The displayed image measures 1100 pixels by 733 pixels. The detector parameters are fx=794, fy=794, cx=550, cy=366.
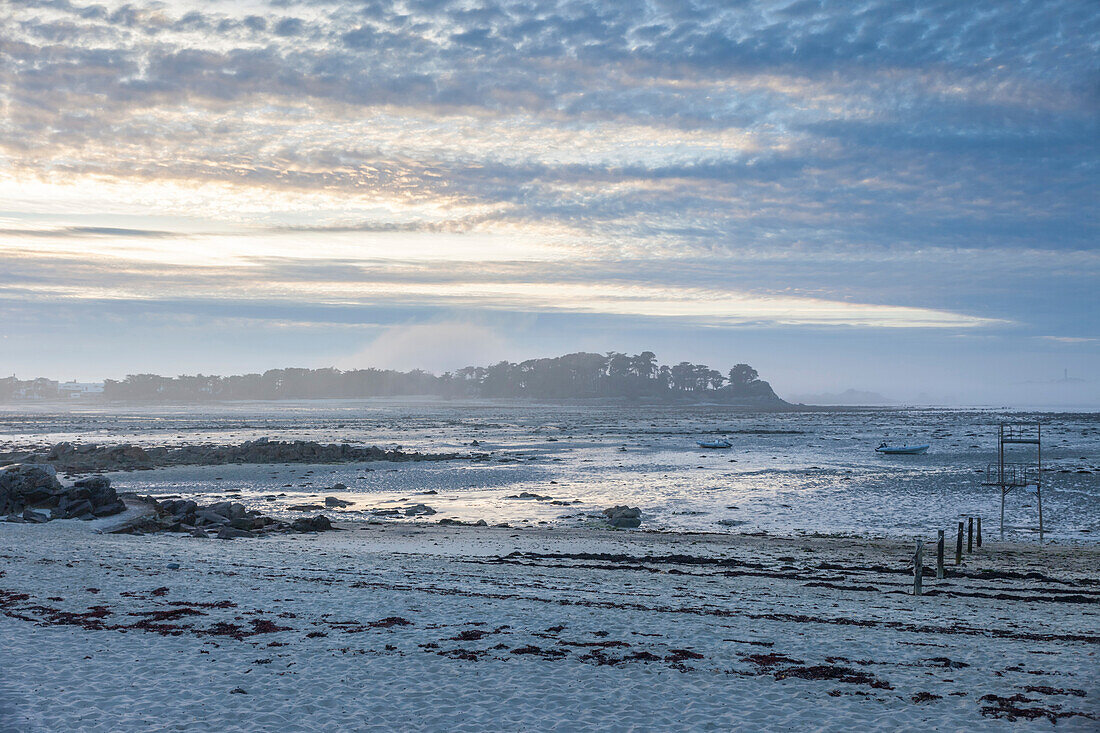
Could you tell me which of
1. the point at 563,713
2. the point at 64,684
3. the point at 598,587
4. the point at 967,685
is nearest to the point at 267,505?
the point at 598,587

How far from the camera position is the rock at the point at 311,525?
25.4 meters

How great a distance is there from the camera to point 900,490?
36.7 metres

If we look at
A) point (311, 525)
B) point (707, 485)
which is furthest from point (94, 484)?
point (707, 485)

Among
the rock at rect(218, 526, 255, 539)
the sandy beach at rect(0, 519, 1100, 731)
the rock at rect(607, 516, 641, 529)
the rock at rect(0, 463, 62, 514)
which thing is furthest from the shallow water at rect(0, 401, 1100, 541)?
the sandy beach at rect(0, 519, 1100, 731)

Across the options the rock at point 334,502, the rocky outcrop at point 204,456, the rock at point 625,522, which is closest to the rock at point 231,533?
the rock at point 334,502

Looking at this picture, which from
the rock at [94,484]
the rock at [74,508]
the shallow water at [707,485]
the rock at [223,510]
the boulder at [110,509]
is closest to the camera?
the rock at [223,510]

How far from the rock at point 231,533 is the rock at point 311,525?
5.41 feet

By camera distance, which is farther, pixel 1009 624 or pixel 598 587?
pixel 598 587

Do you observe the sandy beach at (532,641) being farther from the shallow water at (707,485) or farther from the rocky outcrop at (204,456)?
the rocky outcrop at (204,456)

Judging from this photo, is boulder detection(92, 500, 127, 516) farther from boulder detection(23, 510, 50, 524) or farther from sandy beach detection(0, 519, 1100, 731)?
sandy beach detection(0, 519, 1100, 731)

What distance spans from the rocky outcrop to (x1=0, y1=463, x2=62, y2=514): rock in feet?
58.7

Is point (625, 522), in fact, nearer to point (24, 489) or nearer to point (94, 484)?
point (94, 484)

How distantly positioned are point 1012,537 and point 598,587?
16330mm

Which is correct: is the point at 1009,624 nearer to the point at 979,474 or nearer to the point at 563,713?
the point at 563,713
